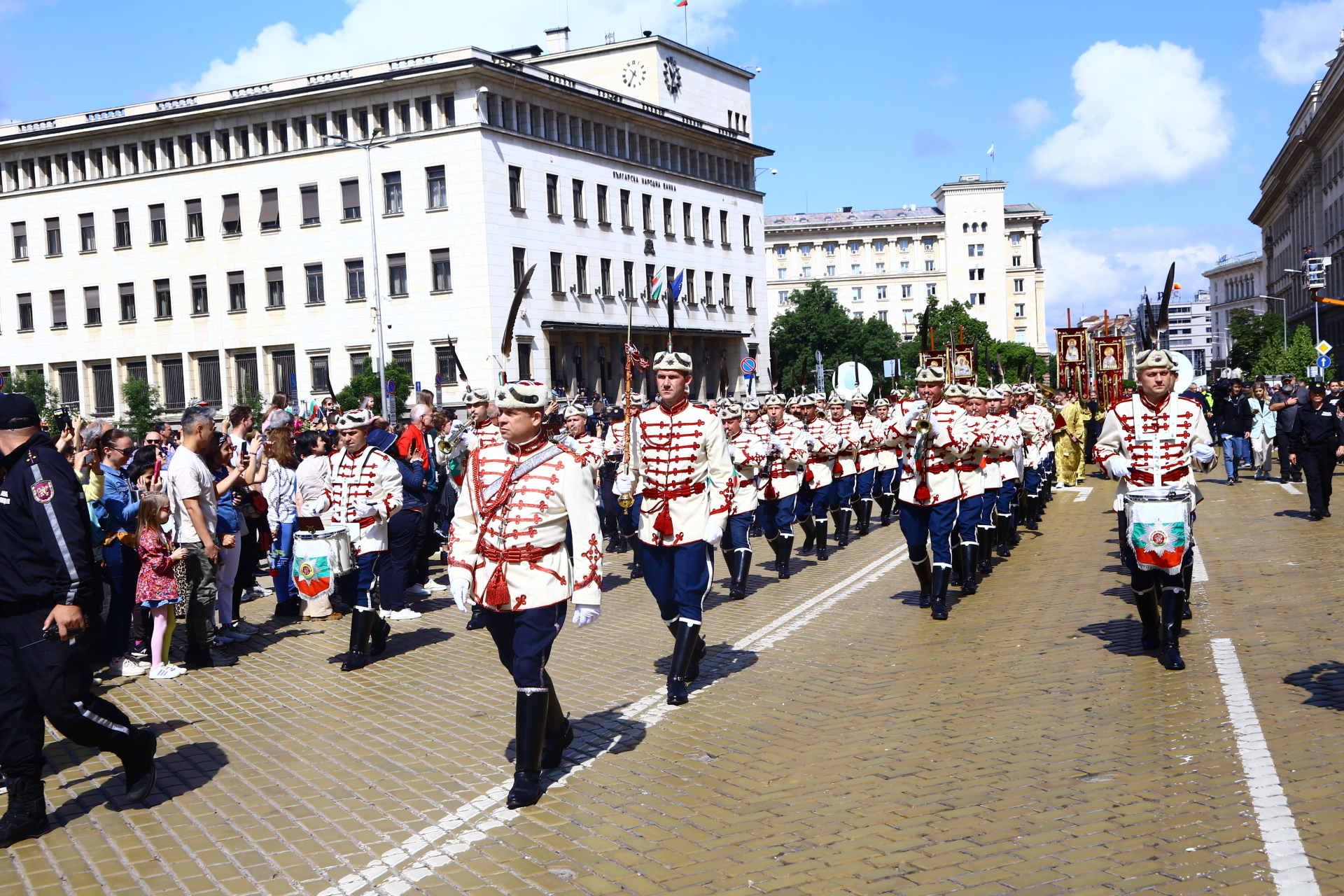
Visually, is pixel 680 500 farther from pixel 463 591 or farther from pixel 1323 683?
pixel 1323 683

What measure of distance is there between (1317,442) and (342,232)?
47137mm

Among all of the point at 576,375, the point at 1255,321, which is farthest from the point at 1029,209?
the point at 576,375

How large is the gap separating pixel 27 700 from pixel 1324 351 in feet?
152

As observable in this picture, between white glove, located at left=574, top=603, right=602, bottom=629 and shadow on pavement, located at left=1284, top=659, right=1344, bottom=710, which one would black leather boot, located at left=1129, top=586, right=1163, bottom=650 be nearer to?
shadow on pavement, located at left=1284, top=659, right=1344, bottom=710

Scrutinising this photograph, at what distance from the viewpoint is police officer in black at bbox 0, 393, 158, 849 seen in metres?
6.08

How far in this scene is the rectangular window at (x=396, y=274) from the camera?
57906 mm

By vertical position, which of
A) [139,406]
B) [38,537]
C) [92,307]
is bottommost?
[38,537]

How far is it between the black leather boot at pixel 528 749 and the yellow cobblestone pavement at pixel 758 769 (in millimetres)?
100

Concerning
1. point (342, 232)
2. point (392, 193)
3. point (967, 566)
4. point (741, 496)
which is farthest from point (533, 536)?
point (342, 232)

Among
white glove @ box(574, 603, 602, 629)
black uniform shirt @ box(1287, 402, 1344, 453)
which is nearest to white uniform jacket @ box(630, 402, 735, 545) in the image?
white glove @ box(574, 603, 602, 629)

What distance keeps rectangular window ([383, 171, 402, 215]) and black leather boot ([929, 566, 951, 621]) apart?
162 ft

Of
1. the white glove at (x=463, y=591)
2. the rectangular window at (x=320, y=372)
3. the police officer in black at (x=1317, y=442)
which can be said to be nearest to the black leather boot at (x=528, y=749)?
the white glove at (x=463, y=591)

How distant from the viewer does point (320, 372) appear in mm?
60062

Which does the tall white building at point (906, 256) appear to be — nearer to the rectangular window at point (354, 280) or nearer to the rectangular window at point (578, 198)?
the rectangular window at point (578, 198)
